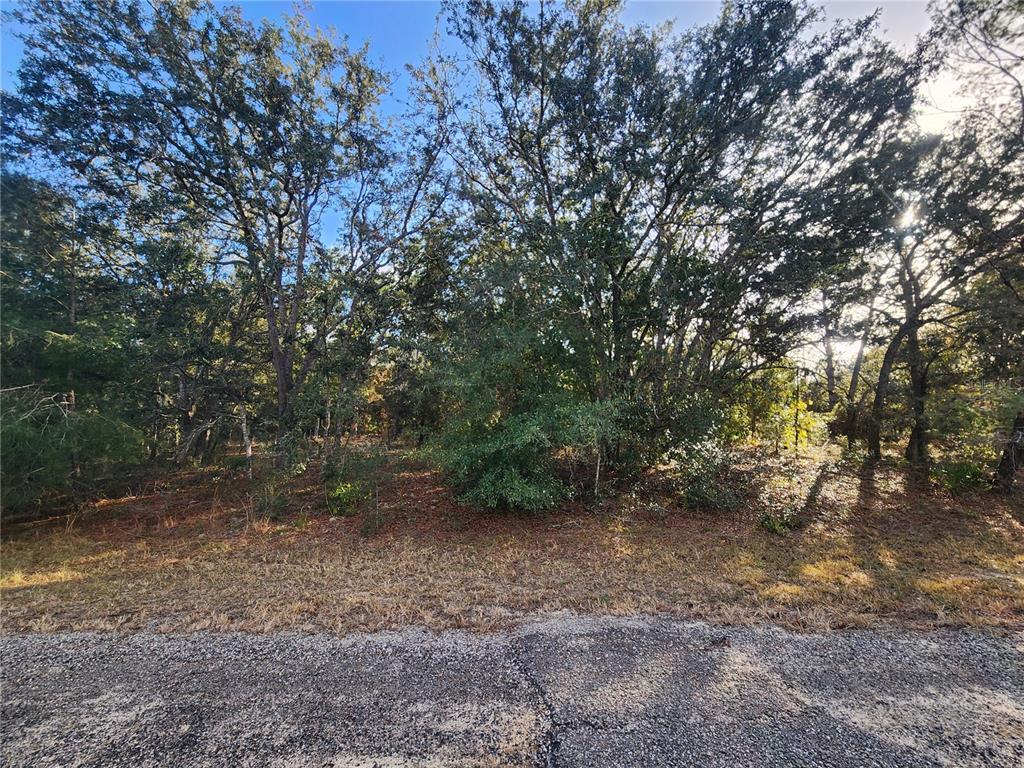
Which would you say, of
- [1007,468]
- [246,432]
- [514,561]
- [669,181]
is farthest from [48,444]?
[1007,468]

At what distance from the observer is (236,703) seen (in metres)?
2.43

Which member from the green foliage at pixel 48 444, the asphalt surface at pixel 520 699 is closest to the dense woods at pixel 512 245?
the green foliage at pixel 48 444

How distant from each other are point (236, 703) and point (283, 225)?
29.9 feet

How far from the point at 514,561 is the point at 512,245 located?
5.58 m

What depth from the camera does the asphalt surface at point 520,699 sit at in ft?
6.75

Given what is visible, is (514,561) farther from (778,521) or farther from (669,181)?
(669,181)

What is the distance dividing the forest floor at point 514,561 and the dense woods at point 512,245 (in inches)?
34.7

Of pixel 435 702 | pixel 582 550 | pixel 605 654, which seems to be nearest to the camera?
pixel 435 702

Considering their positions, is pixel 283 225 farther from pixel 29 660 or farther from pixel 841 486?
pixel 841 486

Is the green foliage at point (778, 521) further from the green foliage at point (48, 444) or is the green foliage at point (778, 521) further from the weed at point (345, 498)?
the green foliage at point (48, 444)

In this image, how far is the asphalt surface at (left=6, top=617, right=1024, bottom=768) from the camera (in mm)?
2057

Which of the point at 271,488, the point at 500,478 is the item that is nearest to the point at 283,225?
the point at 271,488

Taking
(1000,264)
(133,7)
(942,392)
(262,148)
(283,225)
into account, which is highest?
(133,7)

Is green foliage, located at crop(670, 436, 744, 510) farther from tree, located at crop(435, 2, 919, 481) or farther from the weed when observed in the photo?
the weed
